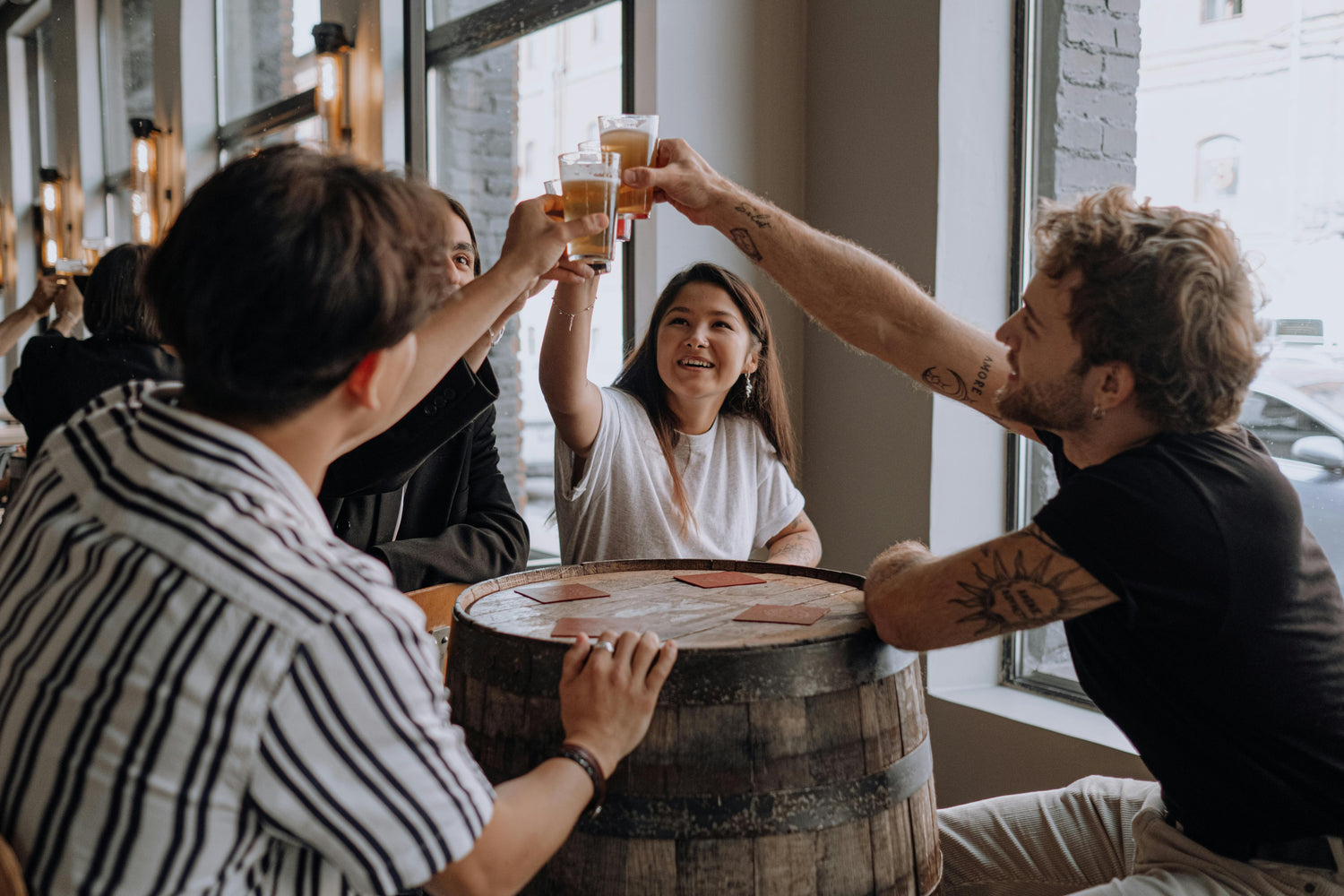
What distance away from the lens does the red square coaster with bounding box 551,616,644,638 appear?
1.19m

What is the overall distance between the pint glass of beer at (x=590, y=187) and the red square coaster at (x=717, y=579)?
50 centimetres

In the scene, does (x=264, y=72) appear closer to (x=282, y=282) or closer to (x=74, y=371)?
(x=74, y=371)

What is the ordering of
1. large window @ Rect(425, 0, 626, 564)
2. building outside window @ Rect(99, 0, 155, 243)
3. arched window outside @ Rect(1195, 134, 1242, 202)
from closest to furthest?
arched window outside @ Rect(1195, 134, 1242, 202) → large window @ Rect(425, 0, 626, 564) → building outside window @ Rect(99, 0, 155, 243)

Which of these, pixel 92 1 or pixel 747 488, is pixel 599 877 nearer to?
A: pixel 747 488

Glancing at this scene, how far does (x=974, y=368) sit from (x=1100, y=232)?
1.51 ft

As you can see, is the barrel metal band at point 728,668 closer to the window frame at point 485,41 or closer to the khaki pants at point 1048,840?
the khaki pants at point 1048,840

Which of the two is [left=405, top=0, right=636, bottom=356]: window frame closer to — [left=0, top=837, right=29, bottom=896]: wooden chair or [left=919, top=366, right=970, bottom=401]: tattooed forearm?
[left=919, top=366, right=970, bottom=401]: tattooed forearm

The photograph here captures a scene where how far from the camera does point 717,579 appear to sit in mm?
1505

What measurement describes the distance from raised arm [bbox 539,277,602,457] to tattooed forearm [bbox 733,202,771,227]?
0.93 ft

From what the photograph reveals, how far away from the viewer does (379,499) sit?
1859mm

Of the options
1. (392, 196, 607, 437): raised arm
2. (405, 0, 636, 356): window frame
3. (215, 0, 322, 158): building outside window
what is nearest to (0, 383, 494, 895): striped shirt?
(392, 196, 607, 437): raised arm

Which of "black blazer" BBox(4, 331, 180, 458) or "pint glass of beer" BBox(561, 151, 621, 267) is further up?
"pint glass of beer" BBox(561, 151, 621, 267)

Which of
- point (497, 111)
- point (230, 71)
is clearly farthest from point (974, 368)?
point (230, 71)

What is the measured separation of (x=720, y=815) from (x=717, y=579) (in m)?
0.47
